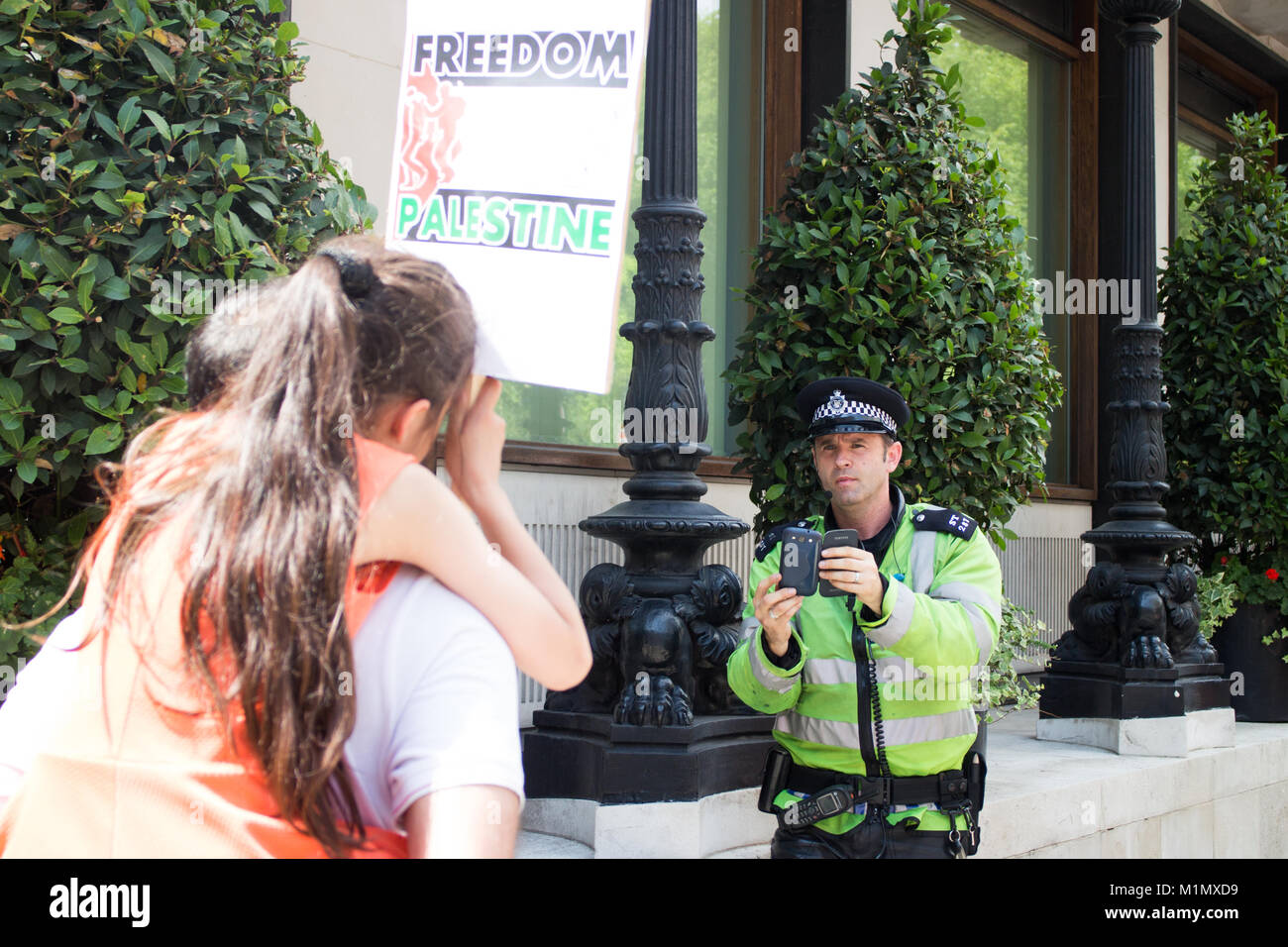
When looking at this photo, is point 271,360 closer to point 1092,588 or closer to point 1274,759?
point 1092,588

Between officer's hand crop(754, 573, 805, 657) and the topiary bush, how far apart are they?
4.80 ft

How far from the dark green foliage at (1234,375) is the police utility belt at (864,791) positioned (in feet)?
19.4

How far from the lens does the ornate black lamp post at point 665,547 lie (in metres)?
4.38

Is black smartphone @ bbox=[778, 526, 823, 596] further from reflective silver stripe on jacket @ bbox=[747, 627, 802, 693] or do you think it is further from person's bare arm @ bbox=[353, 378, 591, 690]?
person's bare arm @ bbox=[353, 378, 591, 690]

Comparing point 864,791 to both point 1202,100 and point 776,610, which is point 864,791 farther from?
point 1202,100

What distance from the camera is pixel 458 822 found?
1.21 meters

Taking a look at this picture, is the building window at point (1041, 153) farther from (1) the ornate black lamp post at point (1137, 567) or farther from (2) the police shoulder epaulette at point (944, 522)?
(2) the police shoulder epaulette at point (944, 522)

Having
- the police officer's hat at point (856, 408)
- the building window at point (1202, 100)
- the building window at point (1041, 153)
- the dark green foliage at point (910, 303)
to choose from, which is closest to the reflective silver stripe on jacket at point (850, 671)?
the police officer's hat at point (856, 408)

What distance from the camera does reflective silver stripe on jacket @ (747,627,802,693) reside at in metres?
3.30

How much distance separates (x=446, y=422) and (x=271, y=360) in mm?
270

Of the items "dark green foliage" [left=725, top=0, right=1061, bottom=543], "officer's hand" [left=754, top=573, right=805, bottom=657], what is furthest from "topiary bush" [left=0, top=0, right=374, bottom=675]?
"dark green foliage" [left=725, top=0, right=1061, bottom=543]

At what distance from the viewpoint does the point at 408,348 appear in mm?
1348

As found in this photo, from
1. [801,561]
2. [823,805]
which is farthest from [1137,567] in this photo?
[801,561]
